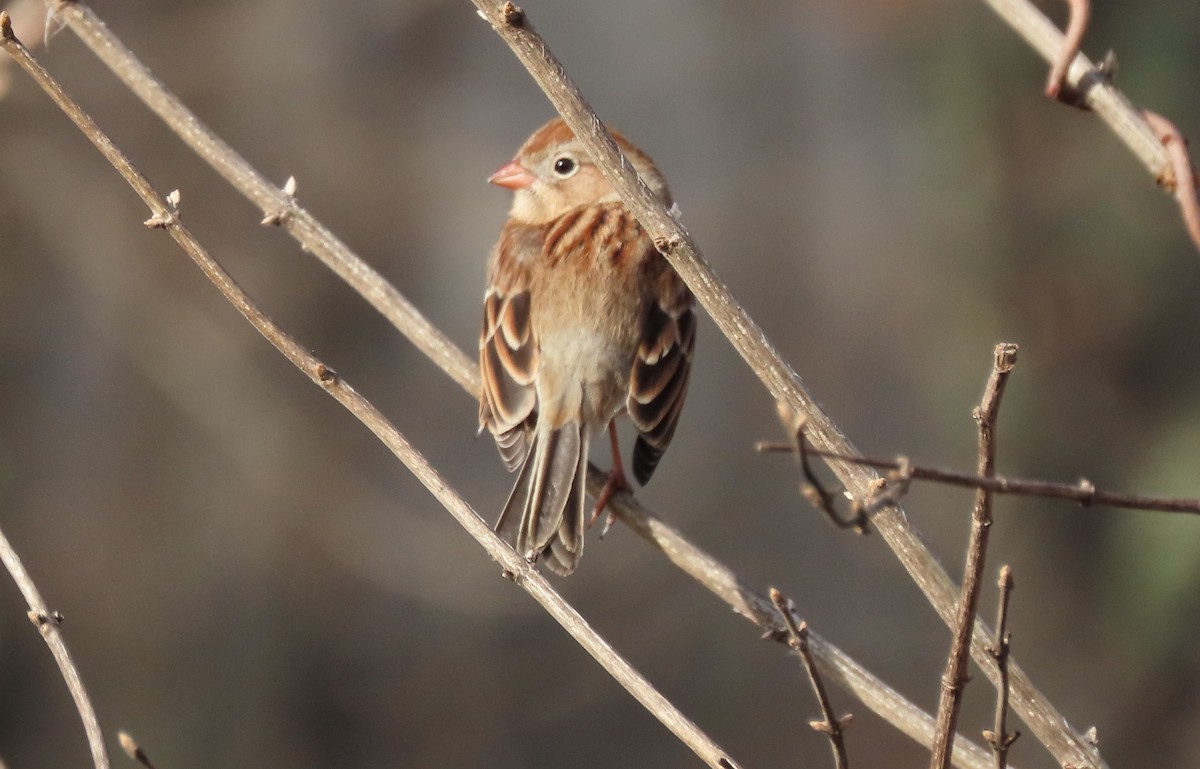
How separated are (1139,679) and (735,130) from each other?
18.6ft

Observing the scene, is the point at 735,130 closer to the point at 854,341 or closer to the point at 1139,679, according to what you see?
the point at 854,341

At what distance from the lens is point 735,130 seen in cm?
1042

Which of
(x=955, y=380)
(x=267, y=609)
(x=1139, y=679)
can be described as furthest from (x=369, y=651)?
(x=1139, y=679)

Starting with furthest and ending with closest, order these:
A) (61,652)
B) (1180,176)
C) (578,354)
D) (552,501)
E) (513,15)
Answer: (578,354)
(552,501)
(61,652)
(513,15)
(1180,176)

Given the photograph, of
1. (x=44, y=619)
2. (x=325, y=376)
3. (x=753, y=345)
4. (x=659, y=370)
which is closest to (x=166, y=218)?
(x=325, y=376)

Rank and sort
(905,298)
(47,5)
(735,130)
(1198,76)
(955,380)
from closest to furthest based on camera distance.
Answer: (47,5) → (1198,76) → (955,380) → (905,298) → (735,130)

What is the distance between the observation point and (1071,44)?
1.51 metres

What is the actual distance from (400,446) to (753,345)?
0.58 metres

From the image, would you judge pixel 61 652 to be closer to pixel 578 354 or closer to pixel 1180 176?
pixel 1180 176

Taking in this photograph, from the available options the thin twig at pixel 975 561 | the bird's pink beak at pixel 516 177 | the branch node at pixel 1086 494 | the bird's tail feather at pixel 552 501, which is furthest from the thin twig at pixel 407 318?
the bird's pink beak at pixel 516 177

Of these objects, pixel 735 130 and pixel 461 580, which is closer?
pixel 461 580

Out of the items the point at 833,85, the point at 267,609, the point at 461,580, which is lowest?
the point at 267,609

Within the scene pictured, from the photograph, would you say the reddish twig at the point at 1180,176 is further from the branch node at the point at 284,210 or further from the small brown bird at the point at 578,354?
the small brown bird at the point at 578,354

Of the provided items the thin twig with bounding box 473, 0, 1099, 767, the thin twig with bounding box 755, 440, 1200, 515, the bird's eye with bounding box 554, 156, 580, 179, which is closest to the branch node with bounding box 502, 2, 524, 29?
the thin twig with bounding box 473, 0, 1099, 767
